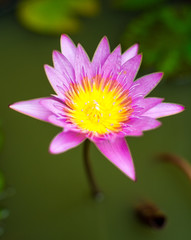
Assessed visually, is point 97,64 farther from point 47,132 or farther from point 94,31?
point 94,31

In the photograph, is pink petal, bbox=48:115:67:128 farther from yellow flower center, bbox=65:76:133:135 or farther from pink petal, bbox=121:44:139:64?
pink petal, bbox=121:44:139:64

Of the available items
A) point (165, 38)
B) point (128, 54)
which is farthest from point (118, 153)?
point (165, 38)

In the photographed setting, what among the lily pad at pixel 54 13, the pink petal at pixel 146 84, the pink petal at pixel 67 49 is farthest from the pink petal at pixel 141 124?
the lily pad at pixel 54 13

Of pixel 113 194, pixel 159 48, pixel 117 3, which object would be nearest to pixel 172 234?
pixel 113 194

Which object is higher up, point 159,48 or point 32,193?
point 159,48

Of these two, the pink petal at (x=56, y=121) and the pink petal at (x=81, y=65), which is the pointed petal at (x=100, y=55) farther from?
the pink petal at (x=56, y=121)

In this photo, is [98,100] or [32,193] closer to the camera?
[98,100]

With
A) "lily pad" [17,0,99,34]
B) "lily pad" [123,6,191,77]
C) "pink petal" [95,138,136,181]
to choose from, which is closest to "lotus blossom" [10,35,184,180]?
"pink petal" [95,138,136,181]

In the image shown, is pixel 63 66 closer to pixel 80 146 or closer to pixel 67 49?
pixel 67 49
